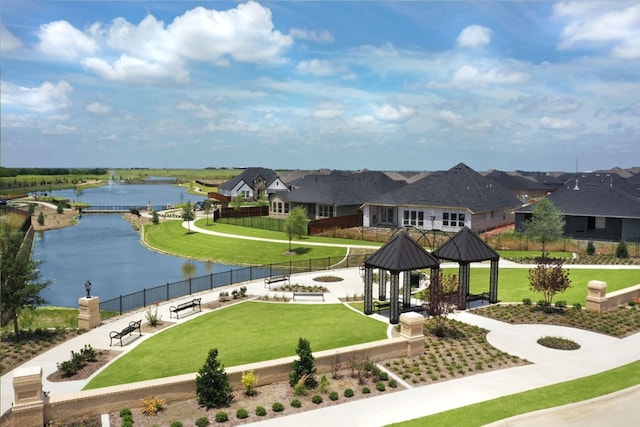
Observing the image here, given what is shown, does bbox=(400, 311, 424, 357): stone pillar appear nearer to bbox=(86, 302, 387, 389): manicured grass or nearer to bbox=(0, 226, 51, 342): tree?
bbox=(86, 302, 387, 389): manicured grass

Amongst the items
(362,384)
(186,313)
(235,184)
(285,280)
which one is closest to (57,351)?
(186,313)

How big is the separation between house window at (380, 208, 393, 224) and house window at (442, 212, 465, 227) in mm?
6338

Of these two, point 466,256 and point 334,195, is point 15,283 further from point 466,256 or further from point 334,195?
point 334,195

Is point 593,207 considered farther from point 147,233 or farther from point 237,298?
point 147,233

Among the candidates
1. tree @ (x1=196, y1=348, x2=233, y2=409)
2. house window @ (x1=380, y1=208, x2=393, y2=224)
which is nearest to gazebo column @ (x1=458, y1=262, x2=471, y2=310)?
tree @ (x1=196, y1=348, x2=233, y2=409)

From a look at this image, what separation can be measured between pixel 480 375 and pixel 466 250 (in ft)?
28.7

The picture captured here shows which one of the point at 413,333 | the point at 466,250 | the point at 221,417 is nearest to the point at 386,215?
the point at 466,250

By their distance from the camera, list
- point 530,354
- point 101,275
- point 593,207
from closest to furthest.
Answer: point 530,354
point 101,275
point 593,207

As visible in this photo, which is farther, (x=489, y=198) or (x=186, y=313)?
(x=489, y=198)

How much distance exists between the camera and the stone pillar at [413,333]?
1633 centimetres

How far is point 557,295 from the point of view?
2409 centimetres

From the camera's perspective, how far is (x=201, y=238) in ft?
161

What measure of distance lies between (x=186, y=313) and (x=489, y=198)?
3674 centimetres

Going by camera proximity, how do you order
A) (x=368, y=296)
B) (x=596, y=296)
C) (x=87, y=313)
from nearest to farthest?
(x=87, y=313) → (x=596, y=296) → (x=368, y=296)
